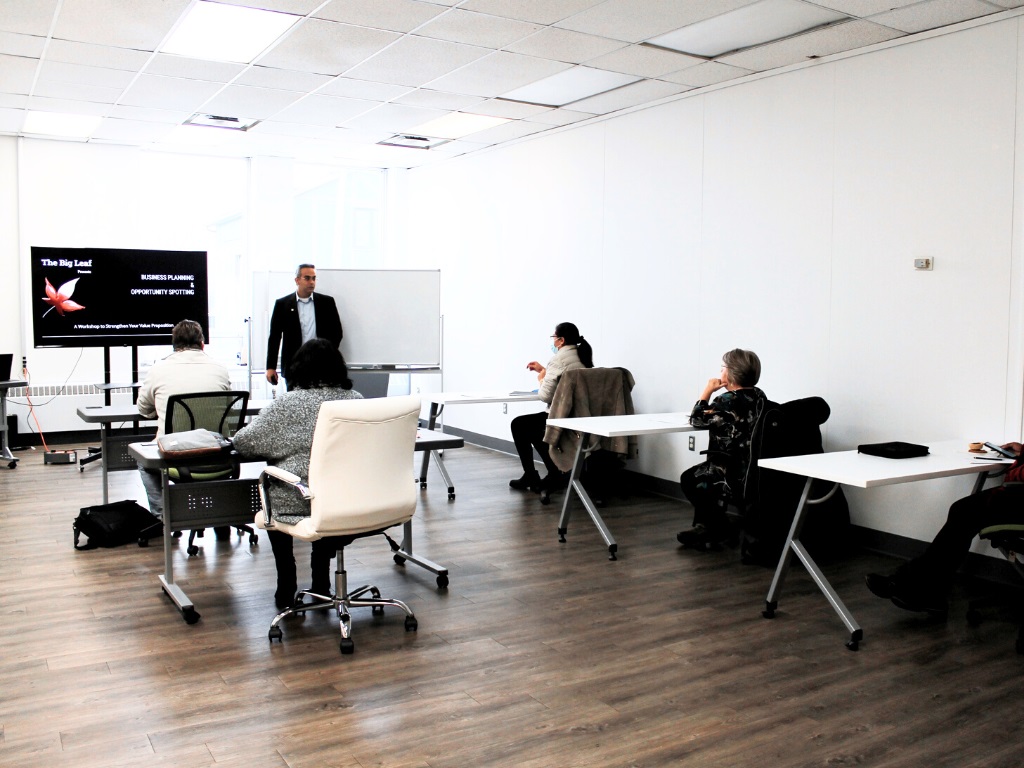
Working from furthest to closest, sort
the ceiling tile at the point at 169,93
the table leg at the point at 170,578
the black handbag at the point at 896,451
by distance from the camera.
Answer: the ceiling tile at the point at 169,93 → the black handbag at the point at 896,451 → the table leg at the point at 170,578

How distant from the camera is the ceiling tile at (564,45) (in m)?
4.92

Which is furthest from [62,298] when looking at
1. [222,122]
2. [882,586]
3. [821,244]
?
[882,586]

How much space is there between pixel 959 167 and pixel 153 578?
456 centimetres

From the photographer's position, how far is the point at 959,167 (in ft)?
14.9

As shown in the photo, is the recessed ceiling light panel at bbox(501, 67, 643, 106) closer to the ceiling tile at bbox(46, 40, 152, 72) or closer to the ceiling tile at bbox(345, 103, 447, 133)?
the ceiling tile at bbox(345, 103, 447, 133)

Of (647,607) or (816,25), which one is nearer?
(647,607)

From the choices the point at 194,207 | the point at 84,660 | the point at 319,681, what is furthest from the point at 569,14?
the point at 194,207

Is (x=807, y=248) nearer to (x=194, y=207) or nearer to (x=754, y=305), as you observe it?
(x=754, y=305)

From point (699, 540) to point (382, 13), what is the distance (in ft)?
10.9

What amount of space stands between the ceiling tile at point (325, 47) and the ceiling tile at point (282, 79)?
121mm

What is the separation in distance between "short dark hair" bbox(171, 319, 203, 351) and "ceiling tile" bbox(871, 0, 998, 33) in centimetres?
399

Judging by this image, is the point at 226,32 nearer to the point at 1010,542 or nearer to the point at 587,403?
the point at 587,403

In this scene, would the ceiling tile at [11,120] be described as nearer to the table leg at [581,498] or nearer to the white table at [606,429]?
the white table at [606,429]

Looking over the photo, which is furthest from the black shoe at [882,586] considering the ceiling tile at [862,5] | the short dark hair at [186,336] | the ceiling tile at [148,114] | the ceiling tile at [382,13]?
the ceiling tile at [148,114]
